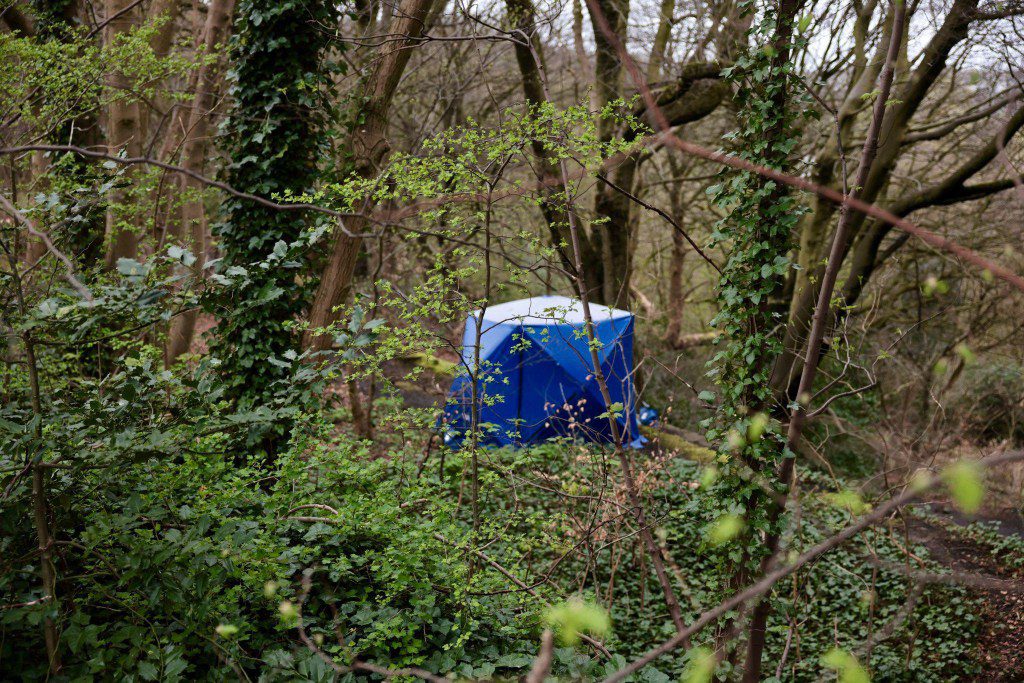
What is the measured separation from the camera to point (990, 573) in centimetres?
698

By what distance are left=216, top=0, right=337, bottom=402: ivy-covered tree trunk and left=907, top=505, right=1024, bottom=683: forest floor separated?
239 inches

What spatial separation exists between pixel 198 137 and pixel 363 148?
247cm

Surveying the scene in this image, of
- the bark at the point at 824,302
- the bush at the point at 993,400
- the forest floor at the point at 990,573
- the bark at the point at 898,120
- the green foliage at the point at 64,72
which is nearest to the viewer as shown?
the bark at the point at 824,302

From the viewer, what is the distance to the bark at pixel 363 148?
6160 millimetres

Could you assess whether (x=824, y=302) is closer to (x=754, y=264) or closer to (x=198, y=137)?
(x=754, y=264)

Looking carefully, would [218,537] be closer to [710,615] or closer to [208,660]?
[208,660]

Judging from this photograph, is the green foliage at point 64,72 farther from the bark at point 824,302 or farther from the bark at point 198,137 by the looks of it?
the bark at point 824,302

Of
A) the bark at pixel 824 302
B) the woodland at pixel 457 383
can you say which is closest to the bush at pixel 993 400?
the woodland at pixel 457 383

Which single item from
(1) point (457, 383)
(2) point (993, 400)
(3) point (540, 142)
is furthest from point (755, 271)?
(2) point (993, 400)

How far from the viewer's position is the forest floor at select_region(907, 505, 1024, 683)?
5395 mm

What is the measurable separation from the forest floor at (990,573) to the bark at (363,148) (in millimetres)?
5870

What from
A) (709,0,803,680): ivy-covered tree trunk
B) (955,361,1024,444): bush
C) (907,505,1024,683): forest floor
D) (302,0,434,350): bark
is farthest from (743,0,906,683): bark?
(955,361,1024,444): bush

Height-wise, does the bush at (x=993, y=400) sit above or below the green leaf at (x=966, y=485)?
below

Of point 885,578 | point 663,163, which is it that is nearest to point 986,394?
point 885,578
